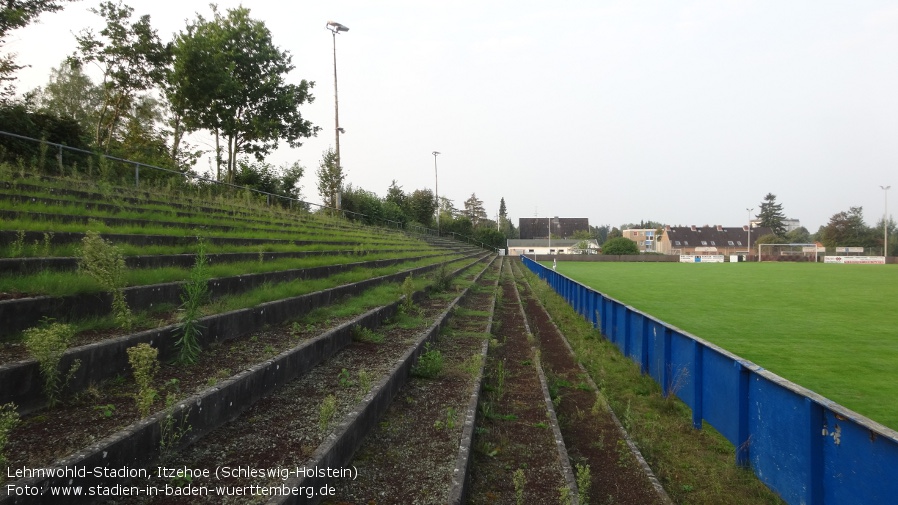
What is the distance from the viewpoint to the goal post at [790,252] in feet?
215

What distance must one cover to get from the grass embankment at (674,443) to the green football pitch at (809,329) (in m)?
2.25

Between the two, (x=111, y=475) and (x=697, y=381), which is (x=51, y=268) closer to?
(x=111, y=475)

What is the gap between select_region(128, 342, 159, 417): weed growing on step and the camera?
9.64 ft

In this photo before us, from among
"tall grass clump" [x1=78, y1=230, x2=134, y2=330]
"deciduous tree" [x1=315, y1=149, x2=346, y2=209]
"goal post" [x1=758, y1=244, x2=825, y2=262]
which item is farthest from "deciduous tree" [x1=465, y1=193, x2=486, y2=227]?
"tall grass clump" [x1=78, y1=230, x2=134, y2=330]

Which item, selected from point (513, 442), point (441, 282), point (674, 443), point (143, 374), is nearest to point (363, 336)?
point (513, 442)

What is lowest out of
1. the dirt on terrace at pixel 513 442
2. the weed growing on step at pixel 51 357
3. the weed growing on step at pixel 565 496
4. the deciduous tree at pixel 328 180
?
the dirt on terrace at pixel 513 442

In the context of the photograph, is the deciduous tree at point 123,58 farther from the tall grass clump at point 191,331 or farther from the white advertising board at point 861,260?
the white advertising board at point 861,260

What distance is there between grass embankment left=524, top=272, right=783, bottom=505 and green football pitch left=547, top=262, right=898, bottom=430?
7.38 feet

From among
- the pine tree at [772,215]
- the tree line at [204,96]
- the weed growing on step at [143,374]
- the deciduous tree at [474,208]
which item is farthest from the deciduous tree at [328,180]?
the pine tree at [772,215]

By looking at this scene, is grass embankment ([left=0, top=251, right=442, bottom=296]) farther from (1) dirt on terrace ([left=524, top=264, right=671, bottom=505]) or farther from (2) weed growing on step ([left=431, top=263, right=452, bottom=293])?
(2) weed growing on step ([left=431, top=263, right=452, bottom=293])

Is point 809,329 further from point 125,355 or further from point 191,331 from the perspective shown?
point 125,355

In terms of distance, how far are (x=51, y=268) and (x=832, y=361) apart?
11021 millimetres

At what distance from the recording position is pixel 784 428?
372 cm

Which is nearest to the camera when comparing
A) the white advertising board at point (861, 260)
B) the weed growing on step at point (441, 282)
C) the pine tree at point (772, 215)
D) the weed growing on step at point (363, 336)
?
the weed growing on step at point (363, 336)
